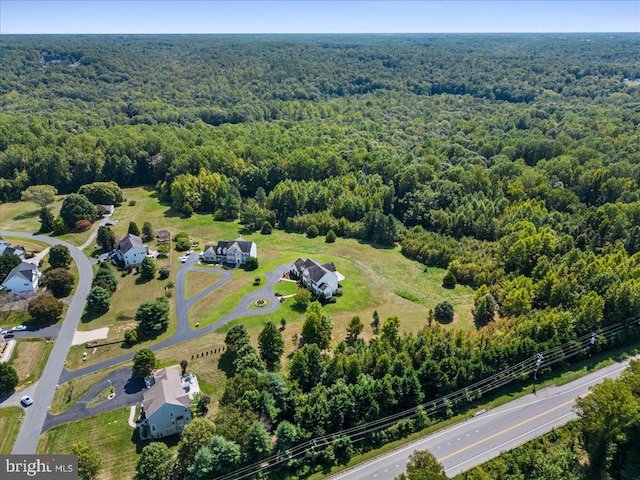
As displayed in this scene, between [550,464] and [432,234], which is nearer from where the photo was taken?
[550,464]

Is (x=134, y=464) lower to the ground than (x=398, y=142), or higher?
lower

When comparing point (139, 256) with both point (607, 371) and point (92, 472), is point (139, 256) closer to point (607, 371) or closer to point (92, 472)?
point (92, 472)

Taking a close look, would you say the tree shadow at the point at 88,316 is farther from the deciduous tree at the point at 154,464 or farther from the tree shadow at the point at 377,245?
the tree shadow at the point at 377,245

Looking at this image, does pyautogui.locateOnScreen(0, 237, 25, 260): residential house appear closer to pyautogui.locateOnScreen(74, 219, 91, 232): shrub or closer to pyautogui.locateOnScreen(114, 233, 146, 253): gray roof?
pyautogui.locateOnScreen(74, 219, 91, 232): shrub

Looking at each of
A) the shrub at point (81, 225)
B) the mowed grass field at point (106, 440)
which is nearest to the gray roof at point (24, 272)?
the shrub at point (81, 225)

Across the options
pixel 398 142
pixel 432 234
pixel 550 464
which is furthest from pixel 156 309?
pixel 398 142
